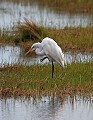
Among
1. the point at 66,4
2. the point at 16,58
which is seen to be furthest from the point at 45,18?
the point at 16,58

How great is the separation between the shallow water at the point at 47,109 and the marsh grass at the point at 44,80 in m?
0.23

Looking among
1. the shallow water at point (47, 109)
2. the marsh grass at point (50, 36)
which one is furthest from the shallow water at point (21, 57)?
the shallow water at point (47, 109)

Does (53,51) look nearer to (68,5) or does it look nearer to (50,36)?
(50,36)

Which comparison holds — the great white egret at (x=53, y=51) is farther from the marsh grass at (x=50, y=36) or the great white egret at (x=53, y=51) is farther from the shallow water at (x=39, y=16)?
the shallow water at (x=39, y=16)

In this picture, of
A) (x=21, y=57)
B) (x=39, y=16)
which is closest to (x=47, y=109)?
(x=21, y=57)

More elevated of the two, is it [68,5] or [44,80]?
[68,5]

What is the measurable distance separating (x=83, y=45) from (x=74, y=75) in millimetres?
4405

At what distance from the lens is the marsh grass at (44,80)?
399 inches

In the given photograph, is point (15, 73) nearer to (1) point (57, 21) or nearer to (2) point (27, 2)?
(1) point (57, 21)

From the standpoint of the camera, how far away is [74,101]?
392 inches

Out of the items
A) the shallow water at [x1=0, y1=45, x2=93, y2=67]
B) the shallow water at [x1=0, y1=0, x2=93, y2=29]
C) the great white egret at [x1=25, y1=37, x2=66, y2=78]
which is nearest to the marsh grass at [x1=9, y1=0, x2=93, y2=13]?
the shallow water at [x1=0, y1=0, x2=93, y2=29]

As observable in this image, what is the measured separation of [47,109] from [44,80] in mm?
1414

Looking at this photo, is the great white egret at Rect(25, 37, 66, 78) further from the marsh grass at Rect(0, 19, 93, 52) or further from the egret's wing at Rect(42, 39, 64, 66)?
the marsh grass at Rect(0, 19, 93, 52)

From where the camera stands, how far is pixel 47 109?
9.40m
